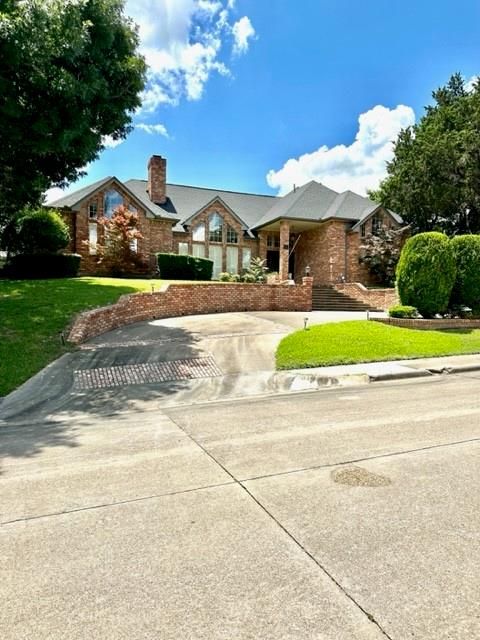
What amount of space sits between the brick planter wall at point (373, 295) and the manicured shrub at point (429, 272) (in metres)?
5.67

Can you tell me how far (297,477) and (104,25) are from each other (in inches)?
436

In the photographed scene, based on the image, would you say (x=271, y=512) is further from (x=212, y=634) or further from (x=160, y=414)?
(x=160, y=414)

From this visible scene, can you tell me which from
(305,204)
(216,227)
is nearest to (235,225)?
(216,227)

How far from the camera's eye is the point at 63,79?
9320 millimetres

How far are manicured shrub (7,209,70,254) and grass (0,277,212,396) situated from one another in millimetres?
3919

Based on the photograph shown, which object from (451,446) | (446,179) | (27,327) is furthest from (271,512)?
(446,179)

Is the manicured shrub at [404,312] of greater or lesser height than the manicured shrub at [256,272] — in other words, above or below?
below

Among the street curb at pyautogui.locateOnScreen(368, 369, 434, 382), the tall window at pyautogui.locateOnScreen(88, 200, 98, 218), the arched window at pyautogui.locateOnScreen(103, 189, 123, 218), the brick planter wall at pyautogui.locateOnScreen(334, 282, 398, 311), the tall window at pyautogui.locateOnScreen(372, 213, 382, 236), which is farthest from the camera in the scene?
the tall window at pyautogui.locateOnScreen(372, 213, 382, 236)

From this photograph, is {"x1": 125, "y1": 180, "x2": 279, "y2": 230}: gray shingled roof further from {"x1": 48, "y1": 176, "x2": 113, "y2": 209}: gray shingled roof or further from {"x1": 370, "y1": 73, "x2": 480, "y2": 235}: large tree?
{"x1": 370, "y1": 73, "x2": 480, "y2": 235}: large tree

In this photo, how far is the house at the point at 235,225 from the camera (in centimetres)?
2631

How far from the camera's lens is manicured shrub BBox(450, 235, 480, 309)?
15.9 m

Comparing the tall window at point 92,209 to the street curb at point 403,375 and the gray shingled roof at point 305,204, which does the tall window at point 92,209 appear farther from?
the street curb at point 403,375

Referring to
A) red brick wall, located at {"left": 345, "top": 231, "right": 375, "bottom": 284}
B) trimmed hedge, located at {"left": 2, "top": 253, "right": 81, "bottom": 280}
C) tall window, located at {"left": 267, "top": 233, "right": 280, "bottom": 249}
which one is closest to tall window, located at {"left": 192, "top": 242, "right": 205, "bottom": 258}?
tall window, located at {"left": 267, "top": 233, "right": 280, "bottom": 249}

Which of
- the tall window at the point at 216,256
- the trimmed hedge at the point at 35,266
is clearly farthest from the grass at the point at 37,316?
the tall window at the point at 216,256
